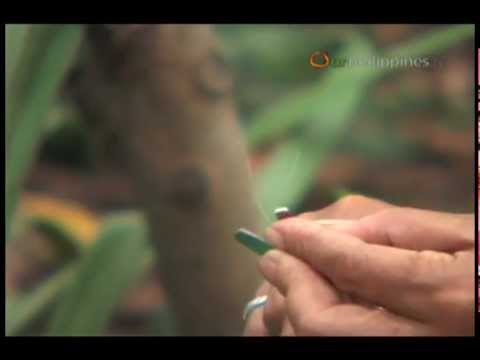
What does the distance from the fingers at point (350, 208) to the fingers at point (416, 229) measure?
2 cm

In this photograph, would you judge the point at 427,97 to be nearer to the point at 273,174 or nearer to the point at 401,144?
the point at 401,144

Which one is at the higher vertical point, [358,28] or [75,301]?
[358,28]

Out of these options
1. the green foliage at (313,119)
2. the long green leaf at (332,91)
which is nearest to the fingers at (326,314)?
the green foliage at (313,119)

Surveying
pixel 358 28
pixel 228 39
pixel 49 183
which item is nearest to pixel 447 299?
pixel 358 28

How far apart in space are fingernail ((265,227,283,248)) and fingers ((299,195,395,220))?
0.02 meters

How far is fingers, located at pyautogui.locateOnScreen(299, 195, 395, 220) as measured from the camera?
456 millimetres

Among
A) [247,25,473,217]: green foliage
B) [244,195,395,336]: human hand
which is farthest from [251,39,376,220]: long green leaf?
[244,195,395,336]: human hand

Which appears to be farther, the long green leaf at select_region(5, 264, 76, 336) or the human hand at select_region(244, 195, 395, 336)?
the long green leaf at select_region(5, 264, 76, 336)

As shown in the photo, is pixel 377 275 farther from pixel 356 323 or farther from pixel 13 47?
pixel 13 47

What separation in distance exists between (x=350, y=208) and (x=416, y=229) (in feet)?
0.21

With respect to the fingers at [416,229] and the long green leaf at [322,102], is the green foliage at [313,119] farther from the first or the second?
the fingers at [416,229]

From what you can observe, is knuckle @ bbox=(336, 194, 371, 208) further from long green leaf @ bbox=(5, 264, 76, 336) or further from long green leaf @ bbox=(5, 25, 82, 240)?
long green leaf @ bbox=(5, 264, 76, 336)

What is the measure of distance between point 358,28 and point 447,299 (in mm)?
384

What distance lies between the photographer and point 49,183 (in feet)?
3.92
